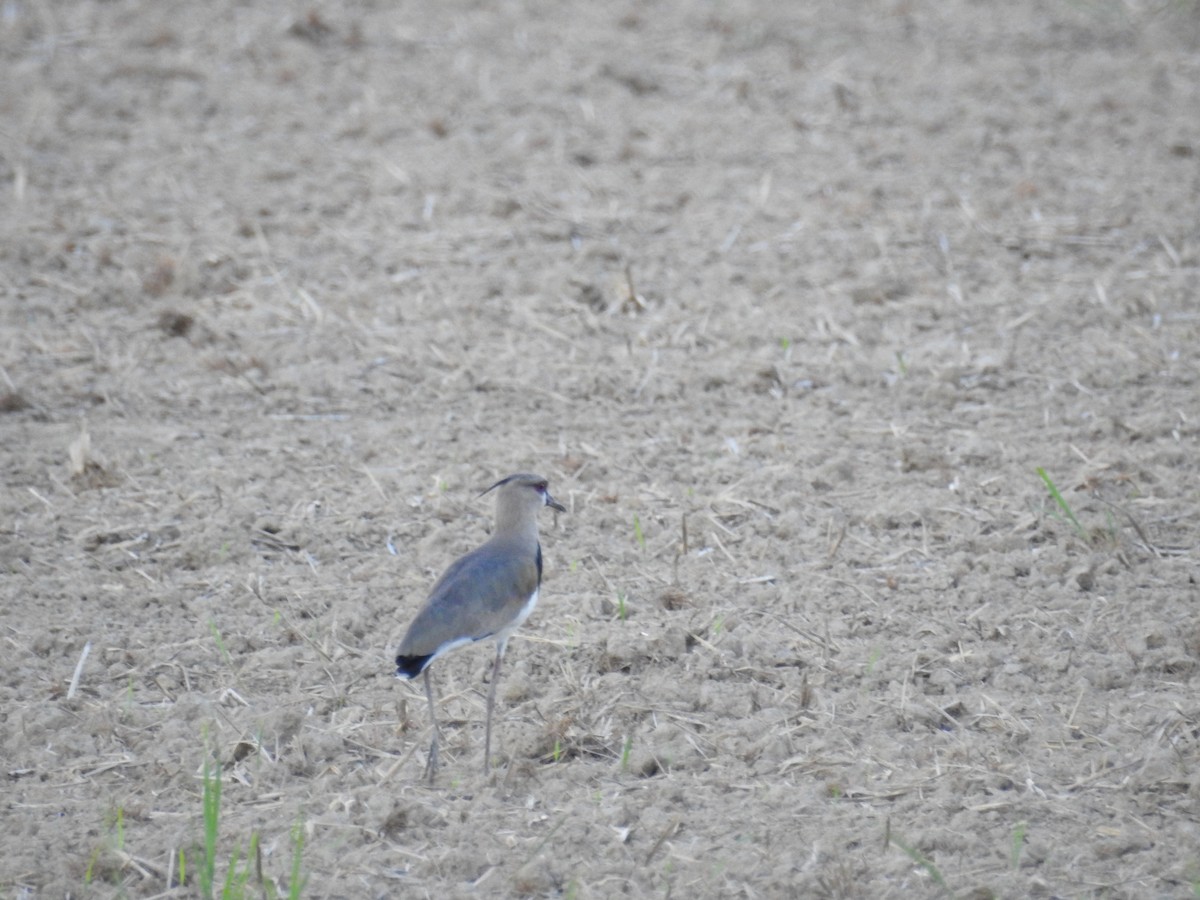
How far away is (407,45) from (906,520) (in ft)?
19.8

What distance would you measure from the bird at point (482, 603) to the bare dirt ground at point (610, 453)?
13.2 inches

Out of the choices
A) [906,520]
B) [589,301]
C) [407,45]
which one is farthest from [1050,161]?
[407,45]

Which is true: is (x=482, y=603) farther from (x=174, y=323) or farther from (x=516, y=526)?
(x=174, y=323)

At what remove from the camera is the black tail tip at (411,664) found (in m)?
3.65

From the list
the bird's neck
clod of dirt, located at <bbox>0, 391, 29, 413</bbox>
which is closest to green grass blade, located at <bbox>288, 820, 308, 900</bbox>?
the bird's neck

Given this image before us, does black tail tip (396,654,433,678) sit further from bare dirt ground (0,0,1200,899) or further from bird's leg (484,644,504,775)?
bare dirt ground (0,0,1200,899)

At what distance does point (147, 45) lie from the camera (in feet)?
30.5

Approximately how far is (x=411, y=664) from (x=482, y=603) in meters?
0.27

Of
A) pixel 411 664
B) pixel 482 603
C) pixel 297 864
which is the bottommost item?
pixel 297 864

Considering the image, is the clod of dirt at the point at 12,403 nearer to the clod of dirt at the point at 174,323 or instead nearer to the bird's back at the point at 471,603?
the clod of dirt at the point at 174,323

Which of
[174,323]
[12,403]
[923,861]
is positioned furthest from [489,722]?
[174,323]

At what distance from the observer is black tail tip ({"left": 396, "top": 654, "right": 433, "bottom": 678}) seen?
3654mm

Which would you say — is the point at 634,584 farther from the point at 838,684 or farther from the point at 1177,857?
the point at 1177,857

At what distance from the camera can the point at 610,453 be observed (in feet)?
17.9
